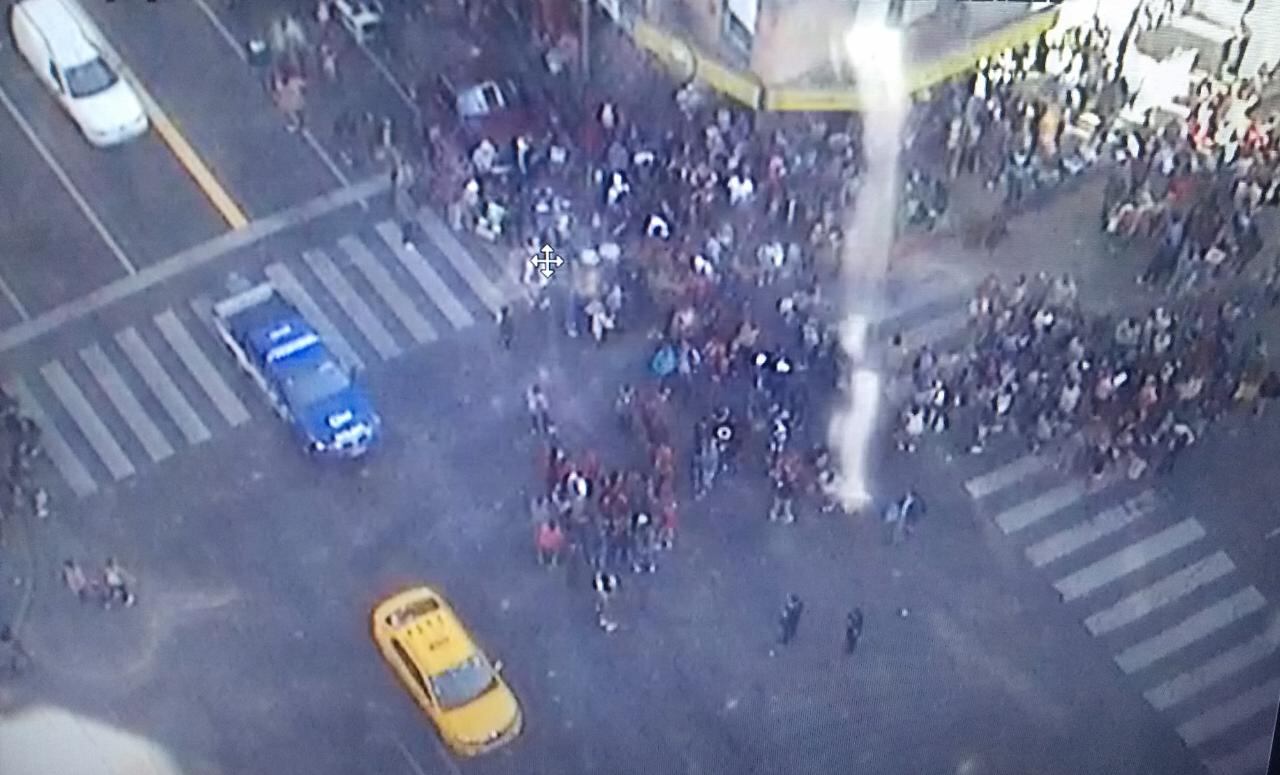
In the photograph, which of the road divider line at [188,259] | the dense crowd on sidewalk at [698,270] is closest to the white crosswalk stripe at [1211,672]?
the dense crowd on sidewalk at [698,270]

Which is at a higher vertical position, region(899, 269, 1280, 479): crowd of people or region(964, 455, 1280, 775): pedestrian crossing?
region(899, 269, 1280, 479): crowd of people

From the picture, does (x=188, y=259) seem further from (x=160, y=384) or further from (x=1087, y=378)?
(x=1087, y=378)

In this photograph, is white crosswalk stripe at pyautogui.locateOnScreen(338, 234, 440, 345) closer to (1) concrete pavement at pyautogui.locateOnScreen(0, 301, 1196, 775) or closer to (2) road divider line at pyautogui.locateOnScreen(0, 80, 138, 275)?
(1) concrete pavement at pyautogui.locateOnScreen(0, 301, 1196, 775)

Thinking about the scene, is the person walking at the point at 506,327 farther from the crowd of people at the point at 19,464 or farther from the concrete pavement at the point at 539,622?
the crowd of people at the point at 19,464

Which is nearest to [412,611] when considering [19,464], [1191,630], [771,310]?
[19,464]

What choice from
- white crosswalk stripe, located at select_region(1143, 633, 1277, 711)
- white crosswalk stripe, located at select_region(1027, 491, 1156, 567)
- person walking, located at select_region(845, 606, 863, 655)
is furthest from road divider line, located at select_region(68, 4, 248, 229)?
white crosswalk stripe, located at select_region(1143, 633, 1277, 711)
